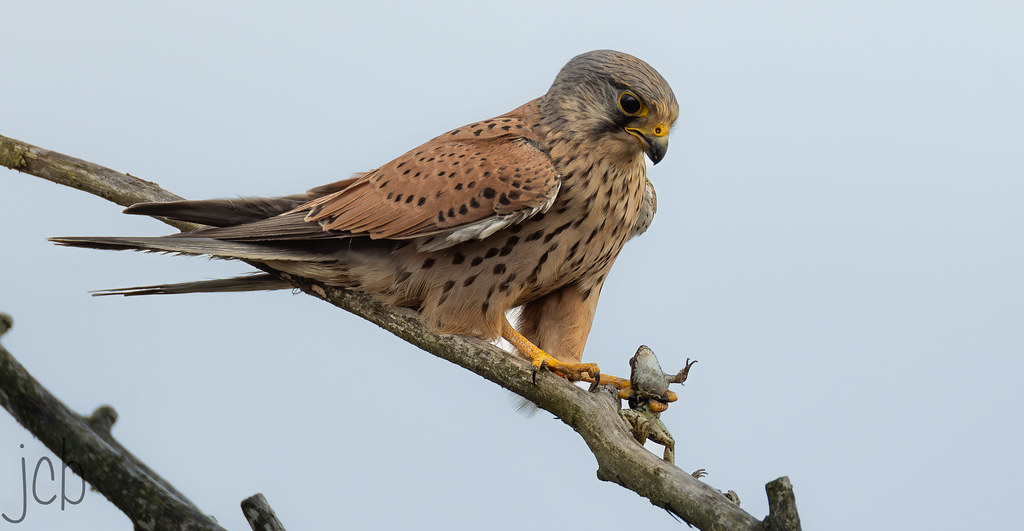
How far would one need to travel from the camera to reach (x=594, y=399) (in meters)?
2.81

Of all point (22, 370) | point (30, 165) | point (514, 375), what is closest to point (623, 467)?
point (514, 375)

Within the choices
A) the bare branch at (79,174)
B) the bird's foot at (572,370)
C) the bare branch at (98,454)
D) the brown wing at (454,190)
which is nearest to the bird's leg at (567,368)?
the bird's foot at (572,370)

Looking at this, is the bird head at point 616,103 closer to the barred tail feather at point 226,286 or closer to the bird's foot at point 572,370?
the bird's foot at point 572,370

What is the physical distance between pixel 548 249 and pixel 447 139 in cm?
53

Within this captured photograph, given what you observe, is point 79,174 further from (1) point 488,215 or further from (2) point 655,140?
(2) point 655,140

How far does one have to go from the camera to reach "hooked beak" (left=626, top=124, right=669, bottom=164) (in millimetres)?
Answer: 2881

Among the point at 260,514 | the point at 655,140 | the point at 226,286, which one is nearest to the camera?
the point at 260,514

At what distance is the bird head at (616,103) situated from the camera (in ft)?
9.50

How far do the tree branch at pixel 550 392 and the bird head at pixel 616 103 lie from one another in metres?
0.74

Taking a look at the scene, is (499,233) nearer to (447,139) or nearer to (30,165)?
(447,139)

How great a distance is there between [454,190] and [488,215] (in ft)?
0.49

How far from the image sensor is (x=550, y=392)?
2.89 meters

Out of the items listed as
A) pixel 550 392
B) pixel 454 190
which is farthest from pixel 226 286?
pixel 550 392

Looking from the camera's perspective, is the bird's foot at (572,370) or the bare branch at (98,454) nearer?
the bare branch at (98,454)
